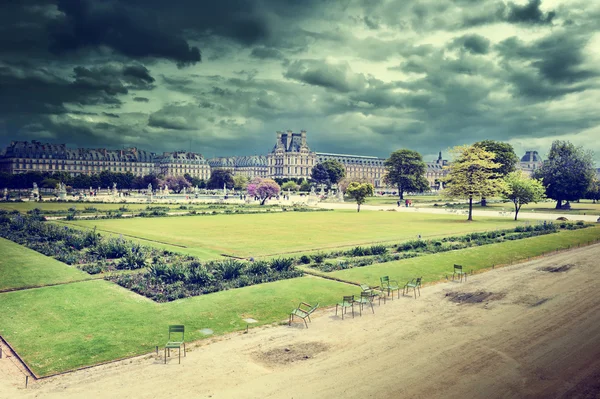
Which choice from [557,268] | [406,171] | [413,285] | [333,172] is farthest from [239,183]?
[413,285]

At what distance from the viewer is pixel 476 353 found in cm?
1520

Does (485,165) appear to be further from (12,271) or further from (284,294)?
(12,271)

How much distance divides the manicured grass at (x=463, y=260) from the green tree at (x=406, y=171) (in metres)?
82.9

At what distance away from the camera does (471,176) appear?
68688 millimetres

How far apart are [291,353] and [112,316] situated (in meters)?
8.11

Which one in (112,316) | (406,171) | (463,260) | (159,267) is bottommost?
(112,316)

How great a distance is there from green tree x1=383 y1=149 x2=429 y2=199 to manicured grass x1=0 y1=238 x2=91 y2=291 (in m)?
107

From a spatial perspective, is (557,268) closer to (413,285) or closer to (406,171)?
(413,285)

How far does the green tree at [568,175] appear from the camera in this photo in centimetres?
8788

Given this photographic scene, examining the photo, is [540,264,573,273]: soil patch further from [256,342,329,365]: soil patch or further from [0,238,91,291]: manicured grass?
[0,238,91,291]: manicured grass

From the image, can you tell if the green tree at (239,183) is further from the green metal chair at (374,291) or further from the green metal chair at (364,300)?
the green metal chair at (364,300)

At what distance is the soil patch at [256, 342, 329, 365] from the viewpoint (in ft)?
47.5

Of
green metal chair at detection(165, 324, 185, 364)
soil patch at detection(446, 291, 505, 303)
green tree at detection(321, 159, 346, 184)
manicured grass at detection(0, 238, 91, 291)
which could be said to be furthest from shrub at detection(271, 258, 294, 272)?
green tree at detection(321, 159, 346, 184)

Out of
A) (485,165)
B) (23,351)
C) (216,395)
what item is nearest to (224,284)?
(23,351)
